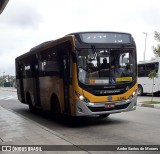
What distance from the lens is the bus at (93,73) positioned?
38.4 ft

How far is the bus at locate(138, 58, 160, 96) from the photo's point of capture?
29.4m

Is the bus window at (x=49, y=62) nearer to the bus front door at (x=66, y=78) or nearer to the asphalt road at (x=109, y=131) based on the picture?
the bus front door at (x=66, y=78)

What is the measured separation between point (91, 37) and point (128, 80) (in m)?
2.03

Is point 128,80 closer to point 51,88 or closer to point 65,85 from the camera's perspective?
point 65,85

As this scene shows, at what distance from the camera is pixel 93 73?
38.7ft

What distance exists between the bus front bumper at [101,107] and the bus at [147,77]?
1717 centimetres

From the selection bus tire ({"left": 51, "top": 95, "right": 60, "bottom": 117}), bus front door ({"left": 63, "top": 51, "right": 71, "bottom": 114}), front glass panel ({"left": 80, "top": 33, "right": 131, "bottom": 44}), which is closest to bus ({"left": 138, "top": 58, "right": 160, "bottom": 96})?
bus tire ({"left": 51, "top": 95, "right": 60, "bottom": 117})

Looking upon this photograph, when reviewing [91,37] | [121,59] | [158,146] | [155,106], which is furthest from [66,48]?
[155,106]

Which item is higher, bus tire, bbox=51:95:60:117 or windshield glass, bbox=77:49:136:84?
windshield glass, bbox=77:49:136:84

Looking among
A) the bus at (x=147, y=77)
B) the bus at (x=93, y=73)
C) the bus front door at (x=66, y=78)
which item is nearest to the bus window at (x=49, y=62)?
the bus at (x=93, y=73)

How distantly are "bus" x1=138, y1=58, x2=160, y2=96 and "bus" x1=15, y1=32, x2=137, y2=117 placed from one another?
17152 millimetres

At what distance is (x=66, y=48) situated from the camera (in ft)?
40.4

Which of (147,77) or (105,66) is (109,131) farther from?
(147,77)

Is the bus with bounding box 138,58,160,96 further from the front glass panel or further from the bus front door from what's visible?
the bus front door
